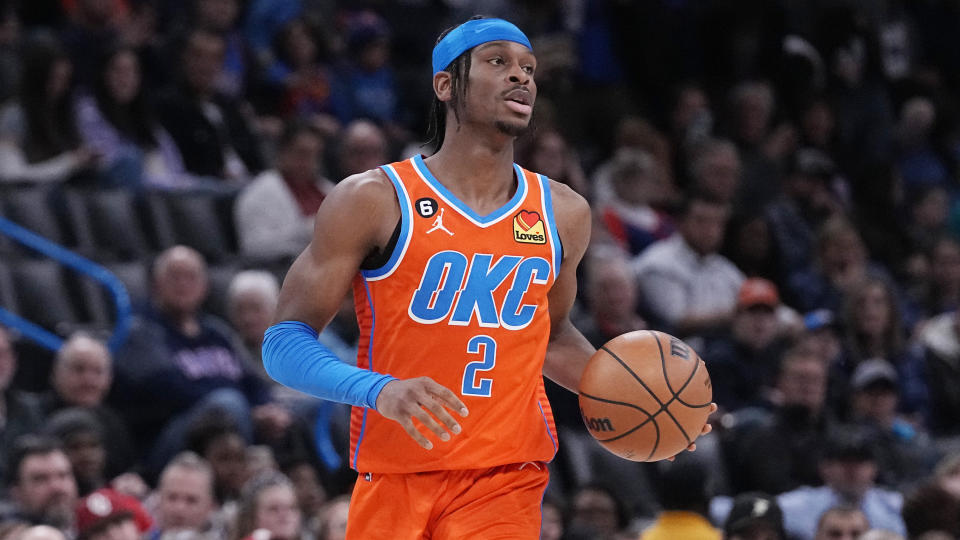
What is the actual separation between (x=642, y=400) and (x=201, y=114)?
21.5 feet

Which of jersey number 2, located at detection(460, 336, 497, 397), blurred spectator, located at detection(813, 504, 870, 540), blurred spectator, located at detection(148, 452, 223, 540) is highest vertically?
jersey number 2, located at detection(460, 336, 497, 397)

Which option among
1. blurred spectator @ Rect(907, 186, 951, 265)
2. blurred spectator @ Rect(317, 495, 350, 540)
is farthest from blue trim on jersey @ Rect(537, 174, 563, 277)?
blurred spectator @ Rect(907, 186, 951, 265)

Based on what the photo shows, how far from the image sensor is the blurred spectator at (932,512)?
25.7 ft

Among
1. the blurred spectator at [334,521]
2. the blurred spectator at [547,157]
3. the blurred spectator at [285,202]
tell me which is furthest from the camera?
the blurred spectator at [547,157]

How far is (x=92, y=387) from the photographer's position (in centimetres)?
792

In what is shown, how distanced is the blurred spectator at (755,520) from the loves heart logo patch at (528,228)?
96.4 inches

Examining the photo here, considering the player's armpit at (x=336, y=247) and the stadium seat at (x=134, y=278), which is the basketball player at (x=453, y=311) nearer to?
the player's armpit at (x=336, y=247)

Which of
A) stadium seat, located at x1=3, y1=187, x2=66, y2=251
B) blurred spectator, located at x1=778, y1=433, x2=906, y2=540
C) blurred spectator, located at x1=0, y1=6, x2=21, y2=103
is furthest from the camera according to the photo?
blurred spectator, located at x1=0, y1=6, x2=21, y2=103

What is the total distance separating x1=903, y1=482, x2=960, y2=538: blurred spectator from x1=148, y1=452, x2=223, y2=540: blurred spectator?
11.5 feet

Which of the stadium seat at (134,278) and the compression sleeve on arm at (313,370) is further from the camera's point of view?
the stadium seat at (134,278)

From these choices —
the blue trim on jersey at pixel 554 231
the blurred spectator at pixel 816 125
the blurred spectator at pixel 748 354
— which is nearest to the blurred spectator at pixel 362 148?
the blurred spectator at pixel 748 354

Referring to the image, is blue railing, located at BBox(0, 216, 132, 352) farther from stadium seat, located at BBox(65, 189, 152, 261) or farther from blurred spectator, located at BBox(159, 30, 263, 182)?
blurred spectator, located at BBox(159, 30, 263, 182)

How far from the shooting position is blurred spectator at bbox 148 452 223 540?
7.27m

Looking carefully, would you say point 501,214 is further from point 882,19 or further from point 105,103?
point 882,19
